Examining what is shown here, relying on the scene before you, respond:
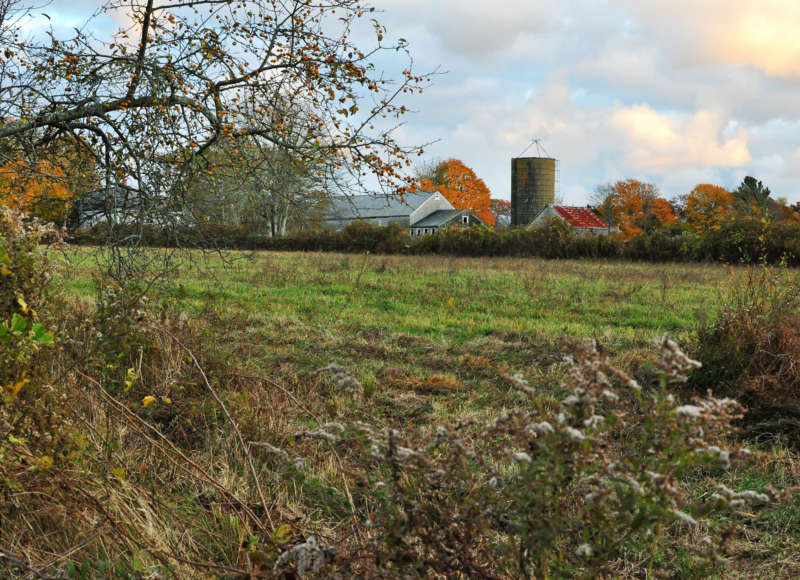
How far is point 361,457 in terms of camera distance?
3.89 meters

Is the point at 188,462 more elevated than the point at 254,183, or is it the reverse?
the point at 254,183

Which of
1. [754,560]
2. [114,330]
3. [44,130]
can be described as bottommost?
[754,560]

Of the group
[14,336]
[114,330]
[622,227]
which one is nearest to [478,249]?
[114,330]

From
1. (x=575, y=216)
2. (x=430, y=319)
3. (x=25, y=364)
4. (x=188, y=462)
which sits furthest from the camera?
(x=575, y=216)

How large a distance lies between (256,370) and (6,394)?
364 cm

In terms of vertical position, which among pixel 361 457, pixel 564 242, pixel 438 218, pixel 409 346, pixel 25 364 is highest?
pixel 438 218

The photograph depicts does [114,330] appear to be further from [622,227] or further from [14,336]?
[622,227]

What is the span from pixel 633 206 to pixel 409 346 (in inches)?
2403

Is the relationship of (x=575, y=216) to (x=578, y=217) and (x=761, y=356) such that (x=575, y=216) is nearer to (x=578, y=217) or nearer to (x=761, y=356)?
(x=578, y=217)

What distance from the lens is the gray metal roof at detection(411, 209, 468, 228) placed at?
61750mm

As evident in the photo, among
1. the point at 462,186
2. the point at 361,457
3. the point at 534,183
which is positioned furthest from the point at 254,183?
the point at 462,186

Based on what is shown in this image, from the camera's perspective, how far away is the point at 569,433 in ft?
5.41

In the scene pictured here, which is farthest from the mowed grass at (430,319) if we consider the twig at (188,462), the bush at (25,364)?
the bush at (25,364)

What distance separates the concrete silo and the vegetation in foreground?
47162 millimetres
